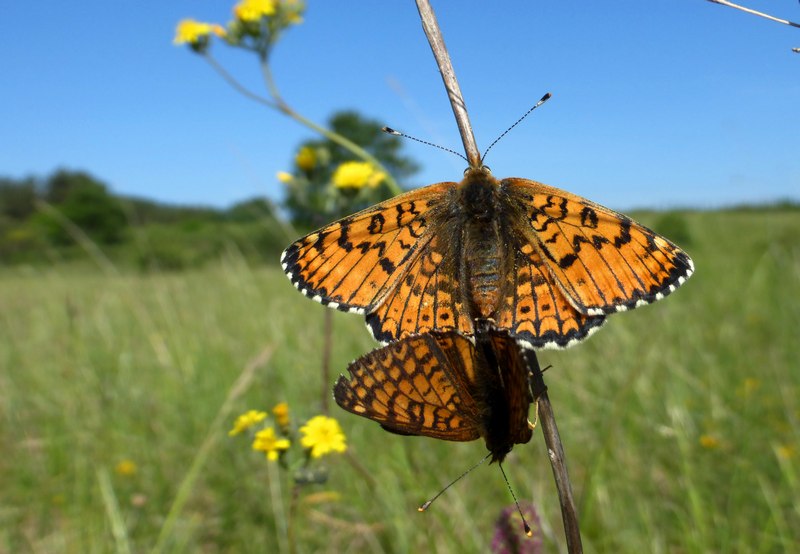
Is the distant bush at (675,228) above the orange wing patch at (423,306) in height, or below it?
above

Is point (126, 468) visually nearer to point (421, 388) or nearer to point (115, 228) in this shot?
point (421, 388)

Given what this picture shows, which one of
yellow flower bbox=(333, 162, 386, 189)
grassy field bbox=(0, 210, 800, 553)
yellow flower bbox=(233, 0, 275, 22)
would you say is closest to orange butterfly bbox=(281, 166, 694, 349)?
grassy field bbox=(0, 210, 800, 553)

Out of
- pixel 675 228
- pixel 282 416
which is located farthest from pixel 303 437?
pixel 675 228

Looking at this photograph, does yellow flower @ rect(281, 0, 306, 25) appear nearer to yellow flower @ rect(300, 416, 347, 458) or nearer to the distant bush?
yellow flower @ rect(300, 416, 347, 458)

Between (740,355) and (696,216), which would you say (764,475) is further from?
(696,216)

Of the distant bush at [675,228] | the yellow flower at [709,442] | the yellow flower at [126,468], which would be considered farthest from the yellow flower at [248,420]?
the distant bush at [675,228]

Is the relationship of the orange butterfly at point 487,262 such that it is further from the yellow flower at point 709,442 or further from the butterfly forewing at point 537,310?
the yellow flower at point 709,442

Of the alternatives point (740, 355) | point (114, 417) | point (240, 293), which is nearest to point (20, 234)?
point (240, 293)
